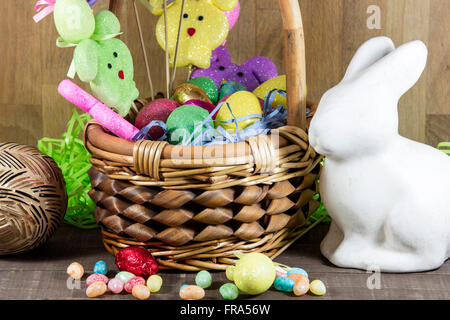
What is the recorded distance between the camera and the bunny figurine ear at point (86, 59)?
2.92 ft

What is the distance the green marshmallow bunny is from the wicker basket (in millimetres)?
59

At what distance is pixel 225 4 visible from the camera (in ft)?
3.90

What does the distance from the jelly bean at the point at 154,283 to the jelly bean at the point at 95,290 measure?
63 millimetres

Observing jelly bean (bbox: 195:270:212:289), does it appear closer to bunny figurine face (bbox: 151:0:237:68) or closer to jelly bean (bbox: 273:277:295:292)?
jelly bean (bbox: 273:277:295:292)

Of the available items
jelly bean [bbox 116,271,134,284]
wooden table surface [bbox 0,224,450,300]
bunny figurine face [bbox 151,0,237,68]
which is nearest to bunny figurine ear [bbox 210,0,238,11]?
bunny figurine face [bbox 151,0,237,68]

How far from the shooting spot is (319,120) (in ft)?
2.80

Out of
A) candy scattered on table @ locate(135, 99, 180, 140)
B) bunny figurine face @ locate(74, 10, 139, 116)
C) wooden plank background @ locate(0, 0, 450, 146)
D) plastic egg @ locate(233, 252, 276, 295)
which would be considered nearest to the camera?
plastic egg @ locate(233, 252, 276, 295)

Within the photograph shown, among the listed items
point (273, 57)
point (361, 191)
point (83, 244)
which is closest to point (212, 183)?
point (361, 191)

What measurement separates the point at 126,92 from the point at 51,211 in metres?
0.23

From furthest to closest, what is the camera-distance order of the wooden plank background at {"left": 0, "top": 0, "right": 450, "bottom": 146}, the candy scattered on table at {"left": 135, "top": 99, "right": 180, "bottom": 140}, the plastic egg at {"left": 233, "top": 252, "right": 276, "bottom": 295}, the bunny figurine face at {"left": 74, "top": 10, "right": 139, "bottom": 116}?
the wooden plank background at {"left": 0, "top": 0, "right": 450, "bottom": 146}
the candy scattered on table at {"left": 135, "top": 99, "right": 180, "bottom": 140}
the bunny figurine face at {"left": 74, "top": 10, "right": 139, "bottom": 116}
the plastic egg at {"left": 233, "top": 252, "right": 276, "bottom": 295}

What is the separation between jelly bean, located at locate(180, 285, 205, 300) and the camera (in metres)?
0.80

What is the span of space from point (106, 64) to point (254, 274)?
404 millimetres

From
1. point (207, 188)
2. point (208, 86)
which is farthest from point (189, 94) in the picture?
point (207, 188)

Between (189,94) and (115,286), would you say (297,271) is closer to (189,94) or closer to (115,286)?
(115,286)
